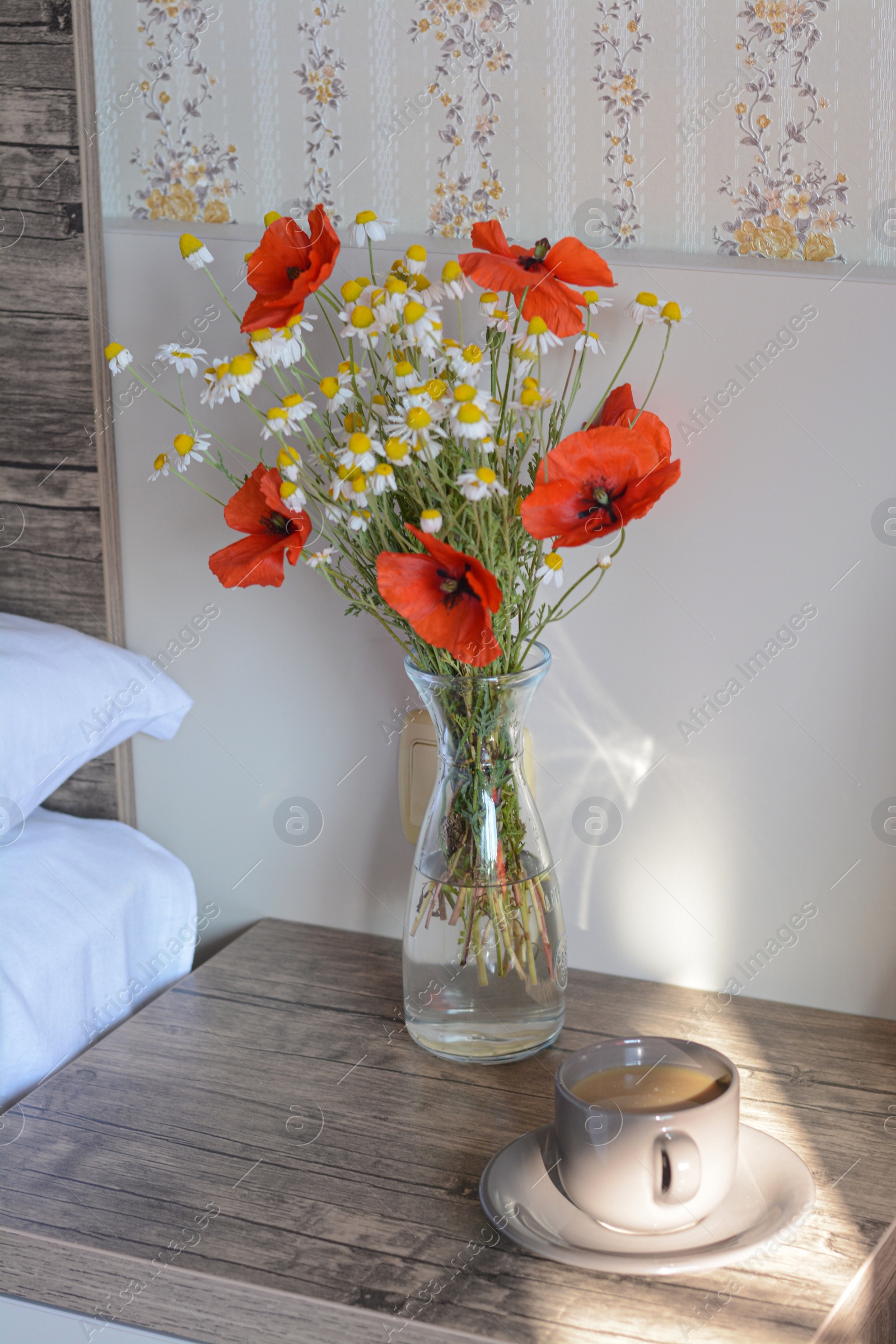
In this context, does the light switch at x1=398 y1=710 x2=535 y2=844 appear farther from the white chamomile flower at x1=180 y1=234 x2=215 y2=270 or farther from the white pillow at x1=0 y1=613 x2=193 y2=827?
the white chamomile flower at x1=180 y1=234 x2=215 y2=270

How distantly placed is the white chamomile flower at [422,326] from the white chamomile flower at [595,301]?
0.14 m

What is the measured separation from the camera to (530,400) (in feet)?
2.68

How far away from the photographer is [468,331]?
3.26 feet

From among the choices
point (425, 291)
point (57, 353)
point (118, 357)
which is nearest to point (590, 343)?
point (425, 291)

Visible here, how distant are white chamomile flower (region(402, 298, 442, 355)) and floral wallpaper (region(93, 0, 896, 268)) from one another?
0.27m

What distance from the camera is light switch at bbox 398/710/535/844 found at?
1.06 m

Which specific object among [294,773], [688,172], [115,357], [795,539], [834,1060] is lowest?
[834,1060]

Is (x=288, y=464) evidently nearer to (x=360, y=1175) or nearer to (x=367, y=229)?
(x=367, y=229)

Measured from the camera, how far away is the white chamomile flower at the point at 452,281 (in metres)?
0.81

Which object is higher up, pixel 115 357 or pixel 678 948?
pixel 115 357

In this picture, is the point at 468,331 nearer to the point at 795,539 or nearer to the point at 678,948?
the point at 795,539

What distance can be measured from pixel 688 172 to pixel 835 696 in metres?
0.46

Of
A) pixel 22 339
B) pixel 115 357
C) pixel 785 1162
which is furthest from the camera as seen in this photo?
pixel 22 339

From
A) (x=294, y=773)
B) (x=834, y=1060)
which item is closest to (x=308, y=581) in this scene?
(x=294, y=773)
